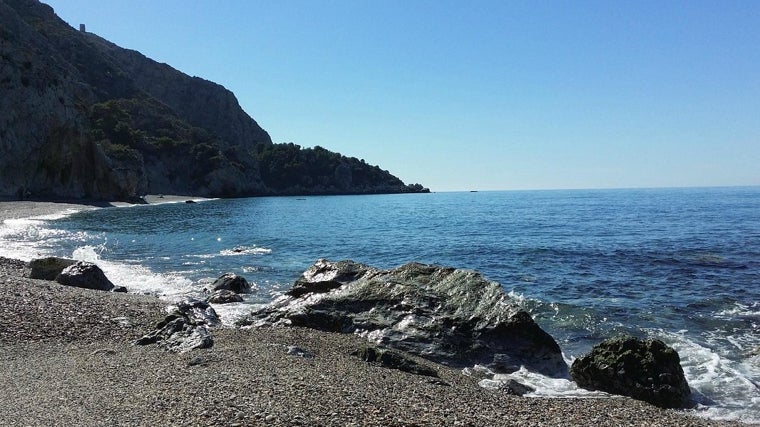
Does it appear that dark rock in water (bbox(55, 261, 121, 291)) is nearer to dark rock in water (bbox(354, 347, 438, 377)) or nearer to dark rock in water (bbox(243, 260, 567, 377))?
dark rock in water (bbox(243, 260, 567, 377))

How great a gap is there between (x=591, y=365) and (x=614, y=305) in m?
8.07

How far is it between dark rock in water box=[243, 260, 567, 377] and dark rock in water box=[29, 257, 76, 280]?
33.7ft

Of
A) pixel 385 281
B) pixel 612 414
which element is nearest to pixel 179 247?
pixel 385 281

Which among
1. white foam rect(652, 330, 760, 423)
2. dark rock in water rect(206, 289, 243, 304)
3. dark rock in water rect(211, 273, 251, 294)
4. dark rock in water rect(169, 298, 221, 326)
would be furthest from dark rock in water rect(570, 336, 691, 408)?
dark rock in water rect(211, 273, 251, 294)

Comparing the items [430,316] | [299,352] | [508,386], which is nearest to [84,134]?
[430,316]

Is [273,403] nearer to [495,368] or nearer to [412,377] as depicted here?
[412,377]

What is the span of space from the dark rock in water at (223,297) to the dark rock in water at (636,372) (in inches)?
510

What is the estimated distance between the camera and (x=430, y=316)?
47.1 ft

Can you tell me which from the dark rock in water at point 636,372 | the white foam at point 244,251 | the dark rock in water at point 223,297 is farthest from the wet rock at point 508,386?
the white foam at point 244,251

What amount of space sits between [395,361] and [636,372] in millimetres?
5337

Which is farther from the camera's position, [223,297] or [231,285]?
[231,285]

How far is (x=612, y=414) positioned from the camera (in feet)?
29.5

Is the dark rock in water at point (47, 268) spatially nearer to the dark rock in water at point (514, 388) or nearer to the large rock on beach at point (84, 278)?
the large rock on beach at point (84, 278)

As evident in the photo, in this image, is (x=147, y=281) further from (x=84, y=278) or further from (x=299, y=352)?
(x=299, y=352)
